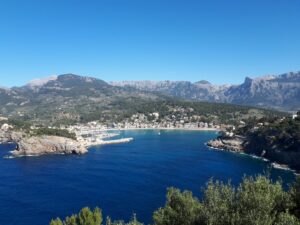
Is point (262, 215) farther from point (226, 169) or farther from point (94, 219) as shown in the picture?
point (226, 169)

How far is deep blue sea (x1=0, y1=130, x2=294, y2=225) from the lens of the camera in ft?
224

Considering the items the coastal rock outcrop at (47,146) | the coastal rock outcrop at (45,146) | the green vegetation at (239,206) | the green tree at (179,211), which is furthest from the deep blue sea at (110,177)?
the green vegetation at (239,206)

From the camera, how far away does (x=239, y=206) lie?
22500 millimetres

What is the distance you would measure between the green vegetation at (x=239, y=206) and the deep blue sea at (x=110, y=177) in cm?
3370

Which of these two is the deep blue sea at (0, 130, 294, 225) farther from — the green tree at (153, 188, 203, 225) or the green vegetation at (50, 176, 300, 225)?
the green vegetation at (50, 176, 300, 225)

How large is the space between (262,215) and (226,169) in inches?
3305

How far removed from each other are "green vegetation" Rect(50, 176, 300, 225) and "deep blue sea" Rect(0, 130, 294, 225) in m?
33.7

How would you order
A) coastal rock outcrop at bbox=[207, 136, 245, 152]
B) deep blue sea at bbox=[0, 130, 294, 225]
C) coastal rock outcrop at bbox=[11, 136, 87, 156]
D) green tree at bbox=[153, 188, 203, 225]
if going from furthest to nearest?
coastal rock outcrop at bbox=[207, 136, 245, 152], coastal rock outcrop at bbox=[11, 136, 87, 156], deep blue sea at bbox=[0, 130, 294, 225], green tree at bbox=[153, 188, 203, 225]

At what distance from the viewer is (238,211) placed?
21.8m

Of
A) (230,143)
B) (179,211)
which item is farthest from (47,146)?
(179,211)

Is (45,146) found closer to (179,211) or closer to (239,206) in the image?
(179,211)

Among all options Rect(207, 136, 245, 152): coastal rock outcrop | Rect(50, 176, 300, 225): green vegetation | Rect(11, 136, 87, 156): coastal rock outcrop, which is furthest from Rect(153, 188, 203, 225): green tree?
Rect(207, 136, 245, 152): coastal rock outcrop

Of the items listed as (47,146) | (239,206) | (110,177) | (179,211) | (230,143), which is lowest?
(110,177)

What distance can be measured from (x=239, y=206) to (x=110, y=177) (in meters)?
73.3
